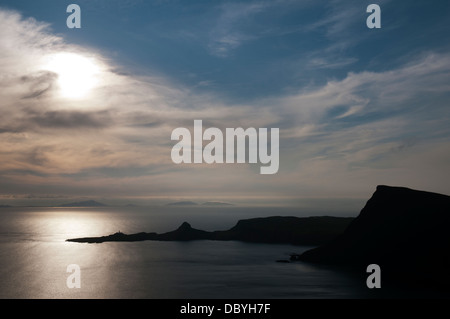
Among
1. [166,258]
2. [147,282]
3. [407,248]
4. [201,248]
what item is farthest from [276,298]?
[201,248]

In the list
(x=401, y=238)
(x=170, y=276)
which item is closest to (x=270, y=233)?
(x=170, y=276)

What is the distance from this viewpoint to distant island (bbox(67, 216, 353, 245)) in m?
166

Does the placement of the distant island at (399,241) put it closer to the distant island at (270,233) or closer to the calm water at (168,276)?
the calm water at (168,276)

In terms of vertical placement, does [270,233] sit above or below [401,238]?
below

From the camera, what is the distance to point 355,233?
95.5 meters

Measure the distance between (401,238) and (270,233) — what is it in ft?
326

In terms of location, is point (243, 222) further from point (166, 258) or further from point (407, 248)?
point (407, 248)

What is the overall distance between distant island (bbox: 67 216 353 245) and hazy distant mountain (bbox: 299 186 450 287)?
63.0 metres

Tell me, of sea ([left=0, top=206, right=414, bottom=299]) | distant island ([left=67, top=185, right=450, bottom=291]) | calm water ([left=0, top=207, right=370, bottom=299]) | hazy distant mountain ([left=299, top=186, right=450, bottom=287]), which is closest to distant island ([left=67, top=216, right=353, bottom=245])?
sea ([left=0, top=206, right=414, bottom=299])

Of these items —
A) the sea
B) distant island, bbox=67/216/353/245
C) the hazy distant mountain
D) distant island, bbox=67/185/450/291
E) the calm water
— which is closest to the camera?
the sea

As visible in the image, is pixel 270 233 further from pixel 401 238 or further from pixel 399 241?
pixel 401 238

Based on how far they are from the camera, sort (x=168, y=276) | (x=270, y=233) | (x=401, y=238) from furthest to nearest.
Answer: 1. (x=270, y=233)
2. (x=168, y=276)
3. (x=401, y=238)

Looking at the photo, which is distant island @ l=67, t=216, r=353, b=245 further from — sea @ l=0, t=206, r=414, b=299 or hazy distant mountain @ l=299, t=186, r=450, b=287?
hazy distant mountain @ l=299, t=186, r=450, b=287

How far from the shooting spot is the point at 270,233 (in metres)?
179
